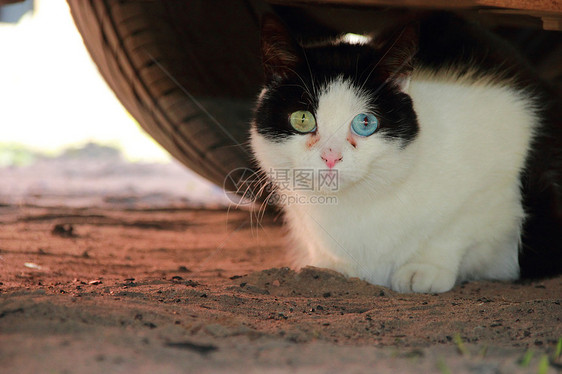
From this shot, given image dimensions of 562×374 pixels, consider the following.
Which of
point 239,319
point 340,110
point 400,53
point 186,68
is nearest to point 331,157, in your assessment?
point 340,110

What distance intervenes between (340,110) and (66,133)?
22.2 feet

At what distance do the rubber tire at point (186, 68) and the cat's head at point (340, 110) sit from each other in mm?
802

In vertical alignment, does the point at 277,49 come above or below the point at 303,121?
above

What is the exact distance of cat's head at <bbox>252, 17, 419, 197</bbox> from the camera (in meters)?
2.05

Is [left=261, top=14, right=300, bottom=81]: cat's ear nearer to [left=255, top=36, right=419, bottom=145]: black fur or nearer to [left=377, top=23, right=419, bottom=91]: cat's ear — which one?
[left=255, top=36, right=419, bottom=145]: black fur

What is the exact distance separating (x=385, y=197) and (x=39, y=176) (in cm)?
476

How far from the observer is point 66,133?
7.97m

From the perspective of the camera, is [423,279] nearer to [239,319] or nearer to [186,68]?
Answer: [239,319]

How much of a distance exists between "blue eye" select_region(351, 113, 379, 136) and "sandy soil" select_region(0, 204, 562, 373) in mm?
621

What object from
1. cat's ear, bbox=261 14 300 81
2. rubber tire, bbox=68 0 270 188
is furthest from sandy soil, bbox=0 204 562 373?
cat's ear, bbox=261 14 300 81

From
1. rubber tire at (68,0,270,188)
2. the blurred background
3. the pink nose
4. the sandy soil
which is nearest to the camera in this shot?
the sandy soil

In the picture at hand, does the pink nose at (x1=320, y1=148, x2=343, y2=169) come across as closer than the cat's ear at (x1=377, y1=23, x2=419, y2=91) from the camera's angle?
Yes

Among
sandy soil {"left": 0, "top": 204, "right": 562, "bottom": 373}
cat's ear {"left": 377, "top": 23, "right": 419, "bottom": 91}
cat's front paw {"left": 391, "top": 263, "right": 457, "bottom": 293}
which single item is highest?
cat's ear {"left": 377, "top": 23, "right": 419, "bottom": 91}

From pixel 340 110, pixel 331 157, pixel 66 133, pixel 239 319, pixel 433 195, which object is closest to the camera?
pixel 239 319
